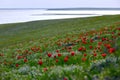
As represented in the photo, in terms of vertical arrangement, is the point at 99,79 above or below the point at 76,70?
below

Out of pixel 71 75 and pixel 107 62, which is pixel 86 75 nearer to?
pixel 71 75

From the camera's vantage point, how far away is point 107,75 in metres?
7.70

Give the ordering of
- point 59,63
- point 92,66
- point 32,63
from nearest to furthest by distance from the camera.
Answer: point 92,66
point 59,63
point 32,63

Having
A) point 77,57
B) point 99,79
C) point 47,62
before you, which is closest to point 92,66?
point 99,79

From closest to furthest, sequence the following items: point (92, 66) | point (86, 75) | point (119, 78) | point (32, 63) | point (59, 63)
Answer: point (119, 78)
point (86, 75)
point (92, 66)
point (59, 63)
point (32, 63)

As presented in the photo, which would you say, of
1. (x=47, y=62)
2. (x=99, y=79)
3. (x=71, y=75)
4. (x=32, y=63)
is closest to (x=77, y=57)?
(x=47, y=62)

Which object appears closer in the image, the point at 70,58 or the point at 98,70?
the point at 98,70

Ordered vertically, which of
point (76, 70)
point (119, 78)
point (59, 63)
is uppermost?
point (59, 63)

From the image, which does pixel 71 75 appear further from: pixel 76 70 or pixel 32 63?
pixel 32 63

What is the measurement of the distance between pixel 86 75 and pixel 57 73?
51.7 inches

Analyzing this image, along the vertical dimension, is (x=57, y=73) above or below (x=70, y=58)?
below

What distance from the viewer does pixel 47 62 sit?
12.5 meters

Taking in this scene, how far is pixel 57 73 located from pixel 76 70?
0.68m

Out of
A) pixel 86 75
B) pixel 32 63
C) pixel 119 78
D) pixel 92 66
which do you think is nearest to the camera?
pixel 119 78
